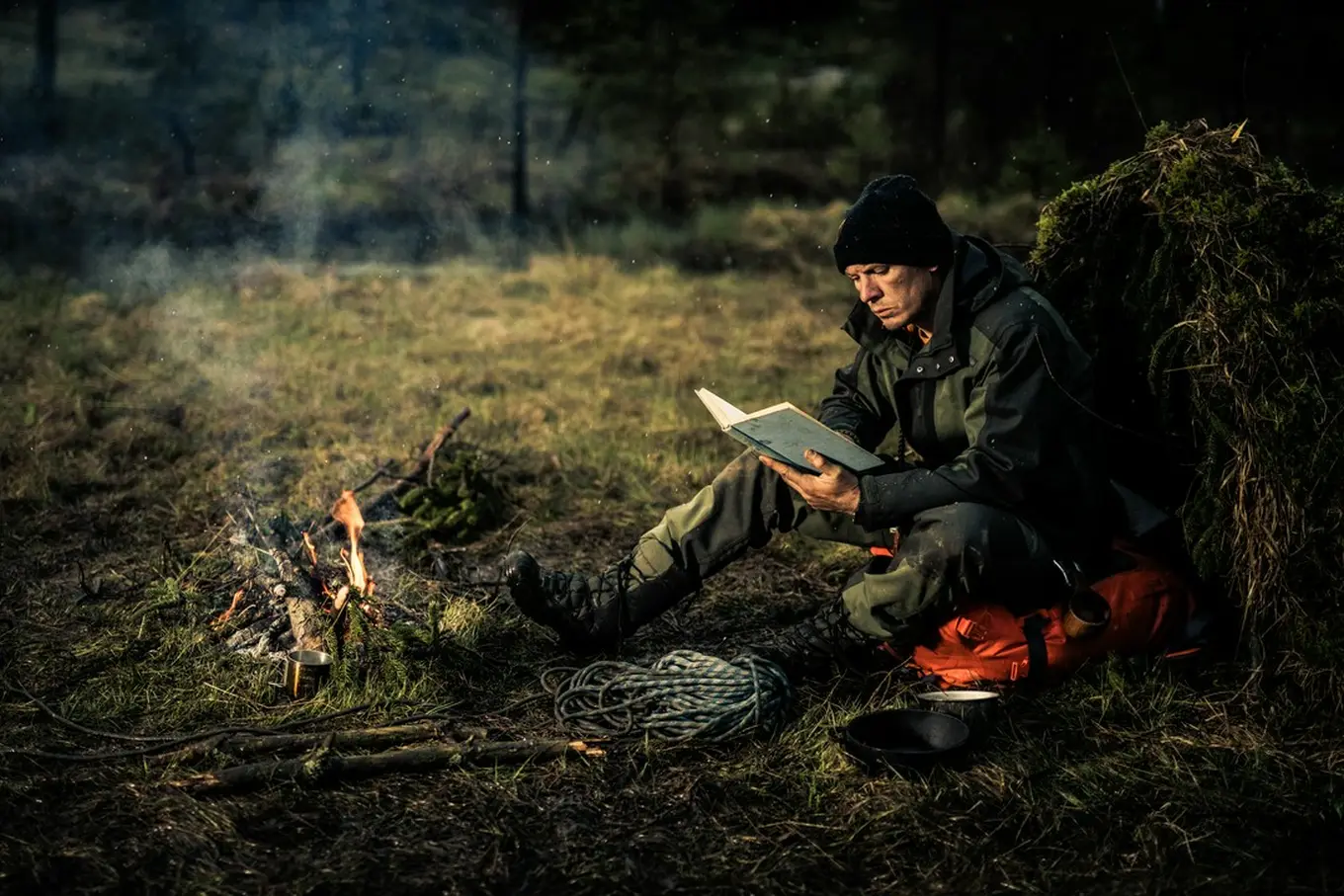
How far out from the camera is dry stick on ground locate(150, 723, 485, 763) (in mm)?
4195

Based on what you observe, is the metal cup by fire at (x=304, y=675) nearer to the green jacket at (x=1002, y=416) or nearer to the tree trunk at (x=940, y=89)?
the green jacket at (x=1002, y=416)

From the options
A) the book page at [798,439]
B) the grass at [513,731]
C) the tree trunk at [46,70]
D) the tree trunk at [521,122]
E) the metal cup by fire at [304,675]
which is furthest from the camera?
the tree trunk at [521,122]

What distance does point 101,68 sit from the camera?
57.7 ft

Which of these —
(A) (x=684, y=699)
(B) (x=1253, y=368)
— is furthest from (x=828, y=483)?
(B) (x=1253, y=368)

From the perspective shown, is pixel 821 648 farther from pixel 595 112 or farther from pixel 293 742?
pixel 595 112

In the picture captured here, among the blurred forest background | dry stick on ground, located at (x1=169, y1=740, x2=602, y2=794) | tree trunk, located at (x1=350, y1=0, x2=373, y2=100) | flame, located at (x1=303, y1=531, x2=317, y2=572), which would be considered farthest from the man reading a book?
tree trunk, located at (x1=350, y1=0, x2=373, y2=100)

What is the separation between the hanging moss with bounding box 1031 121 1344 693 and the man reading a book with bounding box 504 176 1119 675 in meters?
0.37

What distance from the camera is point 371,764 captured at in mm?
4109

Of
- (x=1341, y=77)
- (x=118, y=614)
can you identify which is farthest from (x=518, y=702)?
(x=1341, y=77)

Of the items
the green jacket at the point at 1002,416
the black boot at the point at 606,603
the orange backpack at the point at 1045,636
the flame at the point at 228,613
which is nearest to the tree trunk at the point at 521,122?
the flame at the point at 228,613

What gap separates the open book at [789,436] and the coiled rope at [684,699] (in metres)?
0.72

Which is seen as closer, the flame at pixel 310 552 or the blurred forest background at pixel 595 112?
the flame at pixel 310 552

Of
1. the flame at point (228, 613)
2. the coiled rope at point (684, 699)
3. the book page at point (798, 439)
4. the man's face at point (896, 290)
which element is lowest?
the flame at point (228, 613)

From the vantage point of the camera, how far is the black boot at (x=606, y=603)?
4.95 metres
